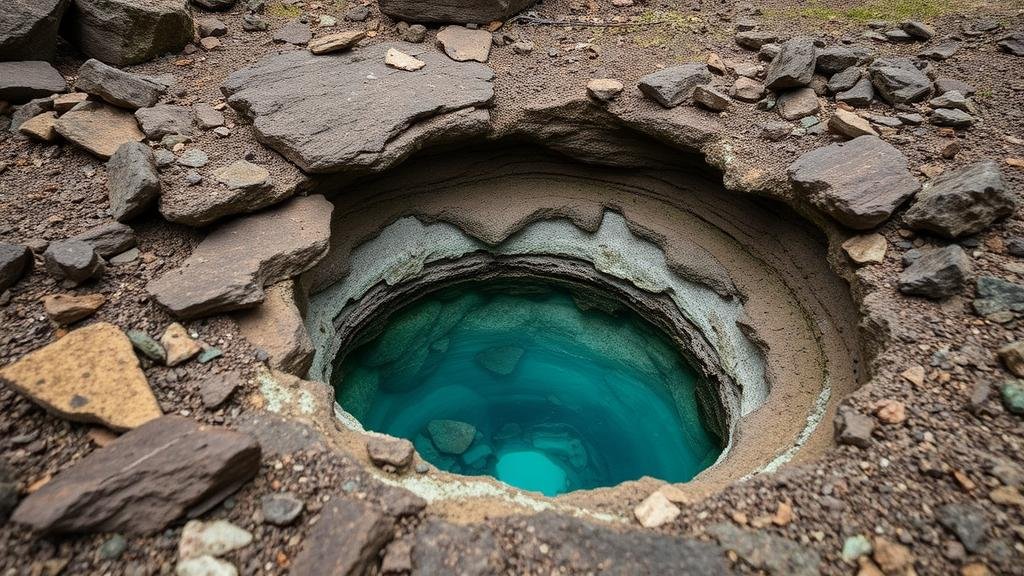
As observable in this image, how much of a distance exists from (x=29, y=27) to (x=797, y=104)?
580 cm

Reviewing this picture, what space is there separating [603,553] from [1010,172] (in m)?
3.55

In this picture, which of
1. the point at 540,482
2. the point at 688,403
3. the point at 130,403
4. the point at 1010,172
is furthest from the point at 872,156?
the point at 130,403

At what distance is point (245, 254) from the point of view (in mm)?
3398

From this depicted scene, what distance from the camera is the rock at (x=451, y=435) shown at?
5.46m

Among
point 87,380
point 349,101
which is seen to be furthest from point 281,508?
point 349,101

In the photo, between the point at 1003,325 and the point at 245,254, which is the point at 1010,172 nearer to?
the point at 1003,325

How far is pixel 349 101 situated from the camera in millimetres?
4180

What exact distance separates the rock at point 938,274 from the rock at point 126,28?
5.70 metres

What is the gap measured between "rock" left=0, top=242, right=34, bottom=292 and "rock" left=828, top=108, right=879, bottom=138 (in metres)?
5.14

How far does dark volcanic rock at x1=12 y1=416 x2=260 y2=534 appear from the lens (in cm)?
203

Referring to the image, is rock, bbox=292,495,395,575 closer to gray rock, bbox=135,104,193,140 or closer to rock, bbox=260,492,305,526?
rock, bbox=260,492,305,526

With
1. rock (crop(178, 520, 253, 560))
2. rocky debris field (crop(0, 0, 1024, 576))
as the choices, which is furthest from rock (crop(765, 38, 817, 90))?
rock (crop(178, 520, 253, 560))

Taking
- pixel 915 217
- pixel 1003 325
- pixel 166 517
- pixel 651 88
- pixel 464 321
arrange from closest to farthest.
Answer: pixel 166 517 → pixel 1003 325 → pixel 915 217 → pixel 651 88 → pixel 464 321

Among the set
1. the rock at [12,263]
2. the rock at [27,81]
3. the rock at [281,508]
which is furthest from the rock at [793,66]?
the rock at [27,81]
